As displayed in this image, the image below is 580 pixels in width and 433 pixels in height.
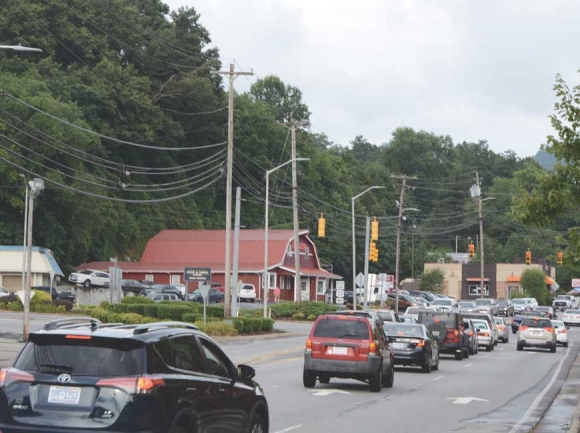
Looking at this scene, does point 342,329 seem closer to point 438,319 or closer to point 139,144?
point 438,319

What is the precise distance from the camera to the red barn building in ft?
290

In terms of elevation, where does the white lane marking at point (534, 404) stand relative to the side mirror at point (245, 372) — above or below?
below

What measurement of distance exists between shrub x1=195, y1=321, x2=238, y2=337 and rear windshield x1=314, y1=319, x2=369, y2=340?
21.0 metres

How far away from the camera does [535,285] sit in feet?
364

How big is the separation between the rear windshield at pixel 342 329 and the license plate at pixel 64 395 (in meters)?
14.2

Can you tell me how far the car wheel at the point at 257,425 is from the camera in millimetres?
10893

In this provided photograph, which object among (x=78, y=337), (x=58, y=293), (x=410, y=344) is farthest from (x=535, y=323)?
(x=78, y=337)

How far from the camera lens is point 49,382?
891cm

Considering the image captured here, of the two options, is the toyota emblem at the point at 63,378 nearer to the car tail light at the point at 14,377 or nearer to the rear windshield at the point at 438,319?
the car tail light at the point at 14,377

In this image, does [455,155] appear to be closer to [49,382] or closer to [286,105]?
[286,105]

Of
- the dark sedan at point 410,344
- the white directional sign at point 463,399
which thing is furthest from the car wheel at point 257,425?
the dark sedan at point 410,344

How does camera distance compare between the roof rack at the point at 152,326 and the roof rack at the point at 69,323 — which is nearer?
the roof rack at the point at 152,326

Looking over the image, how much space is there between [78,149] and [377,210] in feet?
198

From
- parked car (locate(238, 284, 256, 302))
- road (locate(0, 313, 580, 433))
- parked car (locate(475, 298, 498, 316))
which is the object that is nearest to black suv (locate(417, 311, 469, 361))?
road (locate(0, 313, 580, 433))
